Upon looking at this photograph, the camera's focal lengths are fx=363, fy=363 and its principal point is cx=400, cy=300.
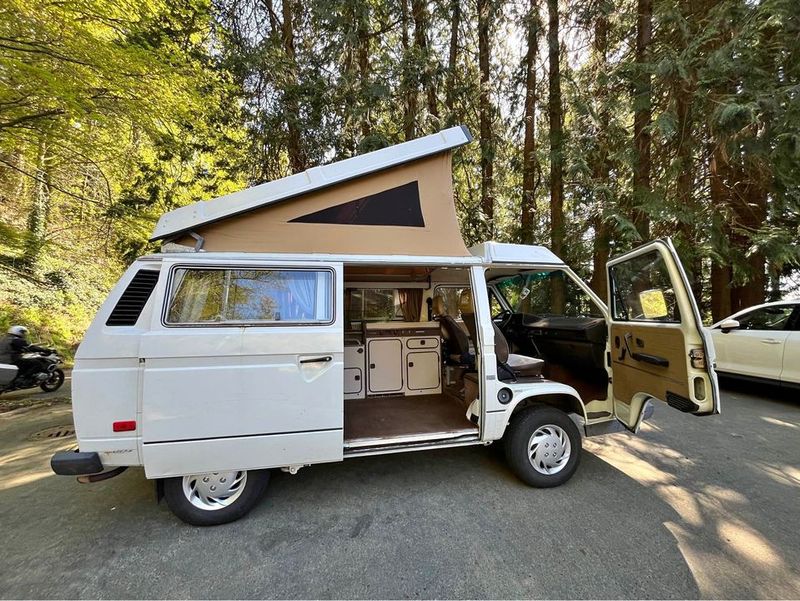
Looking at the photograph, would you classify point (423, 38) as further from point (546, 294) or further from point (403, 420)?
point (403, 420)

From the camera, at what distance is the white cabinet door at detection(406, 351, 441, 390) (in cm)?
520

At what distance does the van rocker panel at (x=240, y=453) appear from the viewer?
98.2 inches

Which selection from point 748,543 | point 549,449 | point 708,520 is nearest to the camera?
point 748,543

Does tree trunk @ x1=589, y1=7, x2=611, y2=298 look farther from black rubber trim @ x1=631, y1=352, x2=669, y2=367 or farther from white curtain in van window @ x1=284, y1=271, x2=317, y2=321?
white curtain in van window @ x1=284, y1=271, x2=317, y2=321

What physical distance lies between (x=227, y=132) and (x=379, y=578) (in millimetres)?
8815

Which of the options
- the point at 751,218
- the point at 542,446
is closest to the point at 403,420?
the point at 542,446

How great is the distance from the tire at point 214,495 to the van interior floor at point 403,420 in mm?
794

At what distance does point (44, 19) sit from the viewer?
5.05 meters

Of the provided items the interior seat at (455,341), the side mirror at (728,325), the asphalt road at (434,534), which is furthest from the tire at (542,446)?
the side mirror at (728,325)

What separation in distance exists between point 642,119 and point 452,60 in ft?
15.6

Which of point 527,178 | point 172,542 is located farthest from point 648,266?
point 527,178

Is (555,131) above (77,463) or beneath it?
above

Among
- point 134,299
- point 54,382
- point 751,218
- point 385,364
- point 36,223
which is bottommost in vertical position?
point 54,382

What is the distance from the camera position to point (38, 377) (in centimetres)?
684
